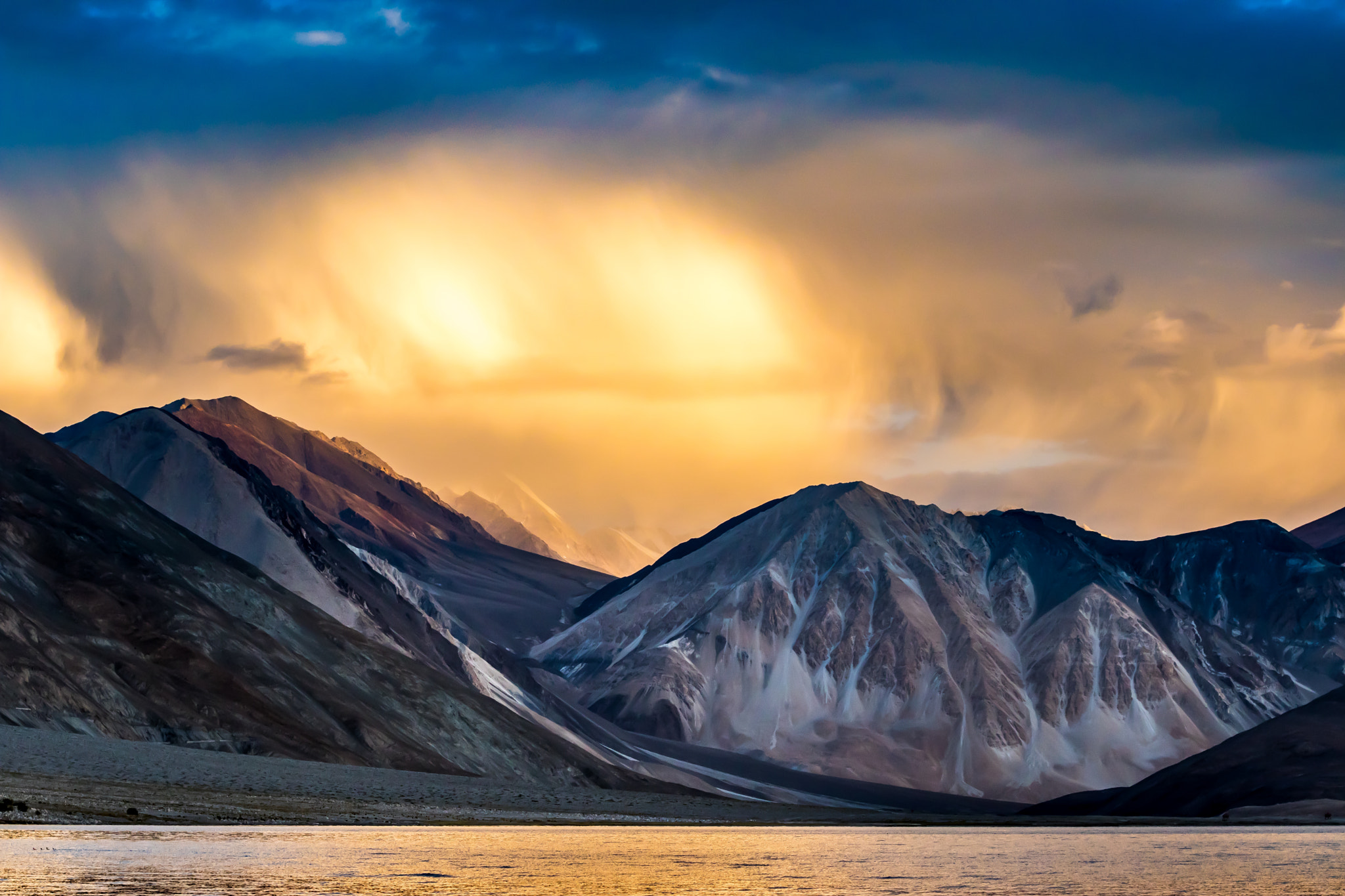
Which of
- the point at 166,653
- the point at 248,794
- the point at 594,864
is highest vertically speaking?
Result: the point at 166,653

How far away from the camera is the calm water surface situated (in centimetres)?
4991

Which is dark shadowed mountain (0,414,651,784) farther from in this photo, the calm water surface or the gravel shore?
the calm water surface

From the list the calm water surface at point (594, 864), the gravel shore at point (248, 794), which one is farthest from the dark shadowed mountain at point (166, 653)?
the calm water surface at point (594, 864)

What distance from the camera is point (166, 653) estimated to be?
533 feet

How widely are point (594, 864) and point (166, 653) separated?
109 metres

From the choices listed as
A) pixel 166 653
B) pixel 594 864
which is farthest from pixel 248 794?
pixel 166 653

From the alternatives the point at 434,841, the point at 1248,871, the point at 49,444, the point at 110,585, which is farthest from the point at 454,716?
the point at 1248,871

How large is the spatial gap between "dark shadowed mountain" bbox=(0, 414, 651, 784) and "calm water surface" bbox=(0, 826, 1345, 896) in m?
59.0

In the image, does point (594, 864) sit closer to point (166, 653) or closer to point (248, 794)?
point (248, 794)

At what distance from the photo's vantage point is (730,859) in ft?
242

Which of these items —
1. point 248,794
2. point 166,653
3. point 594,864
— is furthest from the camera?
point 166,653

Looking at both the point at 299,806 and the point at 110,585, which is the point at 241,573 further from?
the point at 299,806

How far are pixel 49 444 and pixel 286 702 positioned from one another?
55.6 meters

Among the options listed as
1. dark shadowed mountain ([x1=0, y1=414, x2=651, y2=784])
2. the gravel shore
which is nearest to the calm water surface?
the gravel shore
